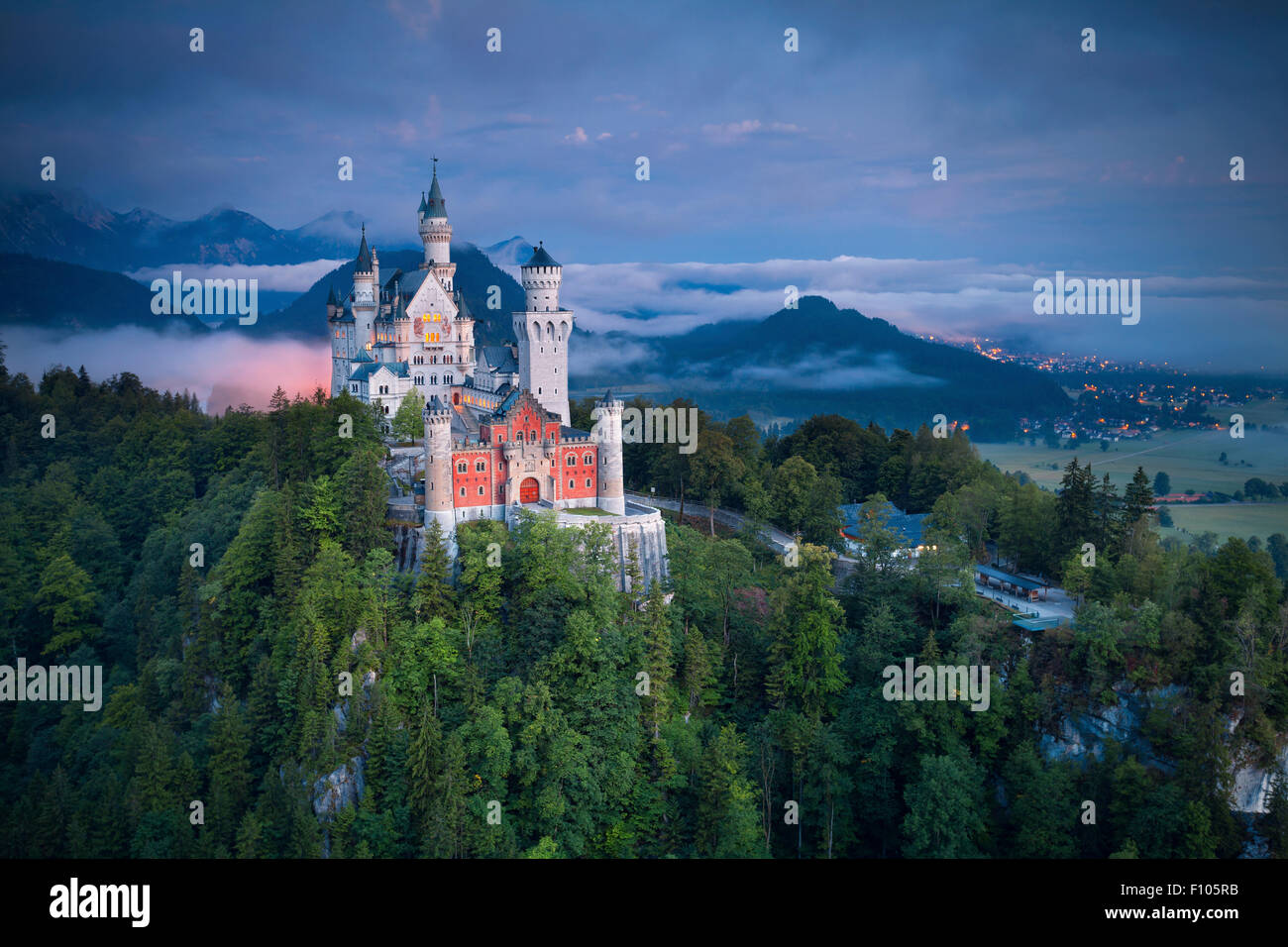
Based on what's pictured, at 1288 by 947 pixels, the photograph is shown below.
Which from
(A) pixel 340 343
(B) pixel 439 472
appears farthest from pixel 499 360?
(B) pixel 439 472

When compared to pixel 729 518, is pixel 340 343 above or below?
above

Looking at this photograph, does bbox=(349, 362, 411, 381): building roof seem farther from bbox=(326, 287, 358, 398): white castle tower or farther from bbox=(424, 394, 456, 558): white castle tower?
bbox=(424, 394, 456, 558): white castle tower

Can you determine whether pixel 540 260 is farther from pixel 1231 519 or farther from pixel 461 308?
pixel 1231 519

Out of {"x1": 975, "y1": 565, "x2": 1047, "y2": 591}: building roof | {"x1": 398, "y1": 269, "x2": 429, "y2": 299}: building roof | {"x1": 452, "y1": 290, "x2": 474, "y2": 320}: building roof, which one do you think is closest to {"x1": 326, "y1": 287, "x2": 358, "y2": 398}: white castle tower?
{"x1": 398, "y1": 269, "x2": 429, "y2": 299}: building roof

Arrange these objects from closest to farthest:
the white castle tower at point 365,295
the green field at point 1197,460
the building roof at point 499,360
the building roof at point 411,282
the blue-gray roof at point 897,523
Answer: the blue-gray roof at point 897,523
the green field at point 1197,460
the building roof at point 499,360
the building roof at point 411,282
the white castle tower at point 365,295

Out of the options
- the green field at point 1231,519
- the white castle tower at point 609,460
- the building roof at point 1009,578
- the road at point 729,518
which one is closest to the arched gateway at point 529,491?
the white castle tower at point 609,460

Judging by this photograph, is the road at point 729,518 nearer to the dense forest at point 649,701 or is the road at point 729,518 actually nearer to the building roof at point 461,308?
the dense forest at point 649,701
